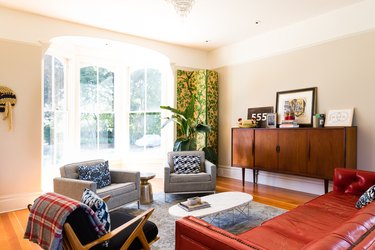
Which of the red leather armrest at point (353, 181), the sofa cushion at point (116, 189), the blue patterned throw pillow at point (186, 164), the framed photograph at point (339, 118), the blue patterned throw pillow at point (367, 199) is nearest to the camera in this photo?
the blue patterned throw pillow at point (367, 199)

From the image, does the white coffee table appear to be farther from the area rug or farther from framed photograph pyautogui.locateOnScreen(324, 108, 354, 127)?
framed photograph pyautogui.locateOnScreen(324, 108, 354, 127)

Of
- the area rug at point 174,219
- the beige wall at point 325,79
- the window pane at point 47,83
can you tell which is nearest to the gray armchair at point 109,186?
the area rug at point 174,219

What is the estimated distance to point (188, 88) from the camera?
6164 millimetres

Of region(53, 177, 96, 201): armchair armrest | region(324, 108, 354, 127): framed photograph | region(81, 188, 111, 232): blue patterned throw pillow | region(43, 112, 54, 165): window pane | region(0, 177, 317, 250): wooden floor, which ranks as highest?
region(324, 108, 354, 127): framed photograph

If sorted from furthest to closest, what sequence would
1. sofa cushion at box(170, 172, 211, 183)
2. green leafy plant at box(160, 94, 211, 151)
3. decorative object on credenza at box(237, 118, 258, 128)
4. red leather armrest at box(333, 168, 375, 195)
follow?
green leafy plant at box(160, 94, 211, 151) → decorative object on credenza at box(237, 118, 258, 128) → sofa cushion at box(170, 172, 211, 183) → red leather armrest at box(333, 168, 375, 195)

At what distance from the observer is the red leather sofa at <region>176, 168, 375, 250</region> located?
1.27 m

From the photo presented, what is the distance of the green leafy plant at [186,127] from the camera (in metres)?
5.28

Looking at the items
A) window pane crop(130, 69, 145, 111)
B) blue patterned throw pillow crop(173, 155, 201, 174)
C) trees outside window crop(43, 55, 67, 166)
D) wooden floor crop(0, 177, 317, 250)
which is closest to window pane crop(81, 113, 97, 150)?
trees outside window crop(43, 55, 67, 166)

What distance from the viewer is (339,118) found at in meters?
4.13

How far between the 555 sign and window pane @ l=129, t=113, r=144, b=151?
2.58 meters

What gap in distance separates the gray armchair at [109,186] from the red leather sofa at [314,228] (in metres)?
1.91

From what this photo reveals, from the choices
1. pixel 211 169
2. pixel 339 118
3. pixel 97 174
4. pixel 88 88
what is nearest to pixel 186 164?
pixel 211 169

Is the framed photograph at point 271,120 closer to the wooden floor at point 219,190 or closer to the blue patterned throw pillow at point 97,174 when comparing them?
Result: the wooden floor at point 219,190

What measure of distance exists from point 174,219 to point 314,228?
1779 millimetres
